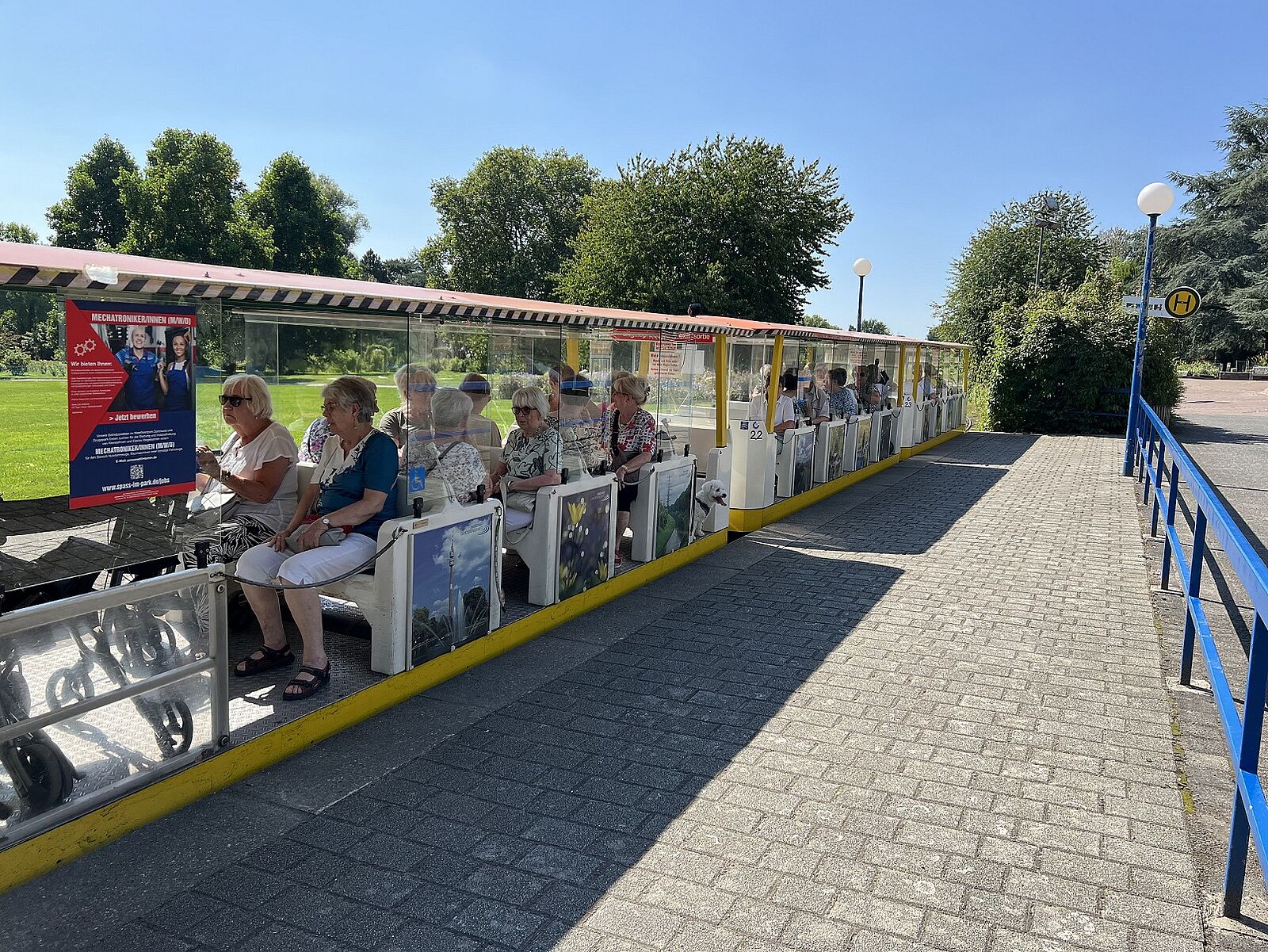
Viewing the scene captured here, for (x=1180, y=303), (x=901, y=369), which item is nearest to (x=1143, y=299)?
(x=1180, y=303)

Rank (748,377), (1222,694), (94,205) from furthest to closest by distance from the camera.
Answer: (94,205) < (748,377) < (1222,694)

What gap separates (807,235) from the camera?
2983cm

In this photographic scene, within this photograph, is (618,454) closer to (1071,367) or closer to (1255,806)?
(1255,806)

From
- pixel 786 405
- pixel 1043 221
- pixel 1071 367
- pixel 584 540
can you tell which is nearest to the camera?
pixel 584 540

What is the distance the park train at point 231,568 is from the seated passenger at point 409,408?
0.07 meters

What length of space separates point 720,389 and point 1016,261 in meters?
32.1

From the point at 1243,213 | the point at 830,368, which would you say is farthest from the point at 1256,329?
the point at 830,368

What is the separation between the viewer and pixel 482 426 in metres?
5.56

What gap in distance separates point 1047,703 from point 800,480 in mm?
5917

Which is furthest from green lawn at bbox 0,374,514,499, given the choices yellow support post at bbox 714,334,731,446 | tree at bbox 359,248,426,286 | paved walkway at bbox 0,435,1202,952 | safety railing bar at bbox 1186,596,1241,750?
tree at bbox 359,248,426,286

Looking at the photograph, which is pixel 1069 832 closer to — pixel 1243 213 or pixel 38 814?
pixel 38 814

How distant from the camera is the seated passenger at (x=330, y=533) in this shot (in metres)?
4.38

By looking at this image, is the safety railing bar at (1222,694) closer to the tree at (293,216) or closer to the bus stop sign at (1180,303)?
the bus stop sign at (1180,303)

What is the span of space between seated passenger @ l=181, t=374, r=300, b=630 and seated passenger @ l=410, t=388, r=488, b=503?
2.79 ft
